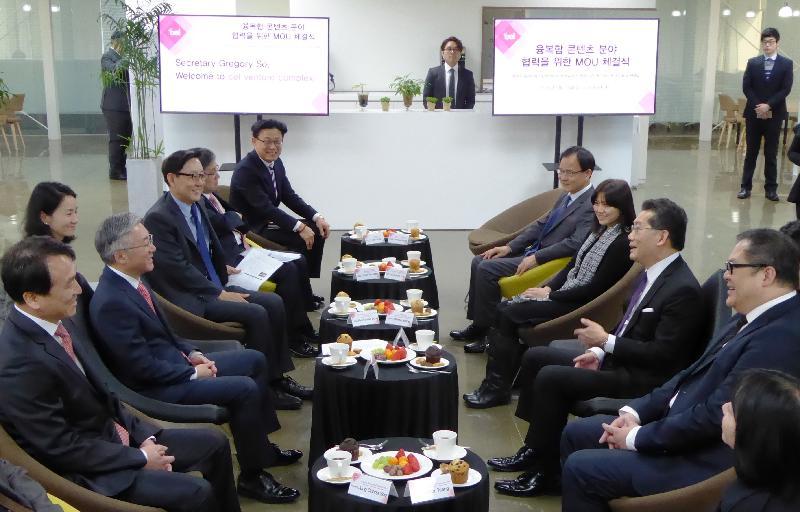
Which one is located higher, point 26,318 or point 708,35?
point 708,35

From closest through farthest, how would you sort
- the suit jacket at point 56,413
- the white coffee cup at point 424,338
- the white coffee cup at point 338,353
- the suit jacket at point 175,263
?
the suit jacket at point 56,413
the white coffee cup at point 338,353
the white coffee cup at point 424,338
the suit jacket at point 175,263

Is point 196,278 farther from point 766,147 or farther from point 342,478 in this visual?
point 766,147

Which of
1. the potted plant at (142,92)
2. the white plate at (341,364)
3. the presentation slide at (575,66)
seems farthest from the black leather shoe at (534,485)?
the potted plant at (142,92)

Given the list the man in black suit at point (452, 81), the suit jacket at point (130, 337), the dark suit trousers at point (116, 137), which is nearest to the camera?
the suit jacket at point (130, 337)

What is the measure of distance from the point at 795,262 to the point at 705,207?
7.83m

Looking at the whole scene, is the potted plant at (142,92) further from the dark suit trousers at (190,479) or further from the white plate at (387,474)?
the white plate at (387,474)

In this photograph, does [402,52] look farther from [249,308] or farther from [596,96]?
[249,308]

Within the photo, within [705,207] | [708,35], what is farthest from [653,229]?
[708,35]

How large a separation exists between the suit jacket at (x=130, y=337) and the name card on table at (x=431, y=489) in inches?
52.2

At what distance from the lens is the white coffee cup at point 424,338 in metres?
4.12

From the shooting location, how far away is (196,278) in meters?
4.78

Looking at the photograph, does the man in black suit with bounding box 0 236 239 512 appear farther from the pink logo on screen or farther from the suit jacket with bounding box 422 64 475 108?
the suit jacket with bounding box 422 64 475 108

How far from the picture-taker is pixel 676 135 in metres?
17.8

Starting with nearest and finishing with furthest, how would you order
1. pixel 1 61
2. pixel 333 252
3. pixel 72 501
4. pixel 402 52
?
pixel 72 501
pixel 333 252
pixel 402 52
pixel 1 61
